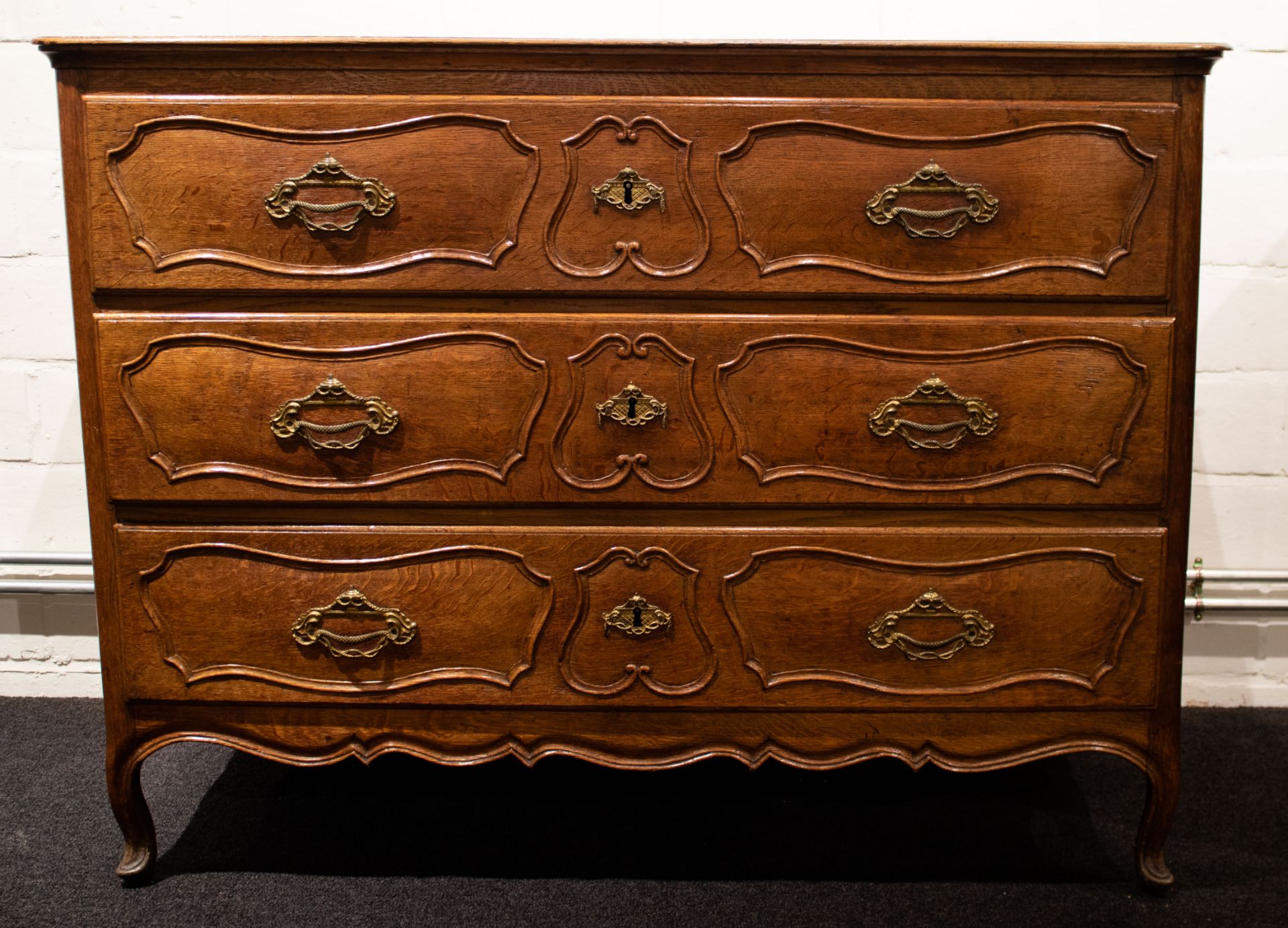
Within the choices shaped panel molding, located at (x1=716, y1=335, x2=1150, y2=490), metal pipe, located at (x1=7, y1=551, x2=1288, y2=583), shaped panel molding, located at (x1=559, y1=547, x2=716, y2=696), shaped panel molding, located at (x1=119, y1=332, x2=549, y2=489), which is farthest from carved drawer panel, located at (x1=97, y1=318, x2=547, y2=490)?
metal pipe, located at (x1=7, y1=551, x2=1288, y2=583)

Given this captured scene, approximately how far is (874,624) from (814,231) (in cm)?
61

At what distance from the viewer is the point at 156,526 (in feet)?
4.96

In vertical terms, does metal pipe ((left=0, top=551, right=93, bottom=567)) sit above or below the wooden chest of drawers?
below

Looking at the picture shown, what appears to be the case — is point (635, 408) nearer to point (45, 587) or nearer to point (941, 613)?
point (941, 613)

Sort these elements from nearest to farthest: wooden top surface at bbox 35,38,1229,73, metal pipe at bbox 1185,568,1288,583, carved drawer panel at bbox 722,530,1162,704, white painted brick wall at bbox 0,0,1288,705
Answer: wooden top surface at bbox 35,38,1229,73 < carved drawer panel at bbox 722,530,1162,704 < white painted brick wall at bbox 0,0,1288,705 < metal pipe at bbox 1185,568,1288,583

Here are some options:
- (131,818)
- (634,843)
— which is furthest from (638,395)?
(131,818)

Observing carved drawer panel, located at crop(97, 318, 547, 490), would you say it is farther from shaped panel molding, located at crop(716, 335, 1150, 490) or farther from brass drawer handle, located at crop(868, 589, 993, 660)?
brass drawer handle, located at crop(868, 589, 993, 660)

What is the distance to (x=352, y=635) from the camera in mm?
1529

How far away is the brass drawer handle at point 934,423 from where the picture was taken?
1.45m

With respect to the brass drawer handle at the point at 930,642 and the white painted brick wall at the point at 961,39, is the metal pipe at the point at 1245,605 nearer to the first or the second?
the white painted brick wall at the point at 961,39

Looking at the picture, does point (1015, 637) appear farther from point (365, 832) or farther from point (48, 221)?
point (48, 221)

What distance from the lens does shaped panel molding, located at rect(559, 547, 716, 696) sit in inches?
59.5

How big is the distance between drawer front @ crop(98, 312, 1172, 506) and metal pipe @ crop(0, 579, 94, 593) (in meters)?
1.03

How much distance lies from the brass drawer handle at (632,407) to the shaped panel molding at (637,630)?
0.67 ft
